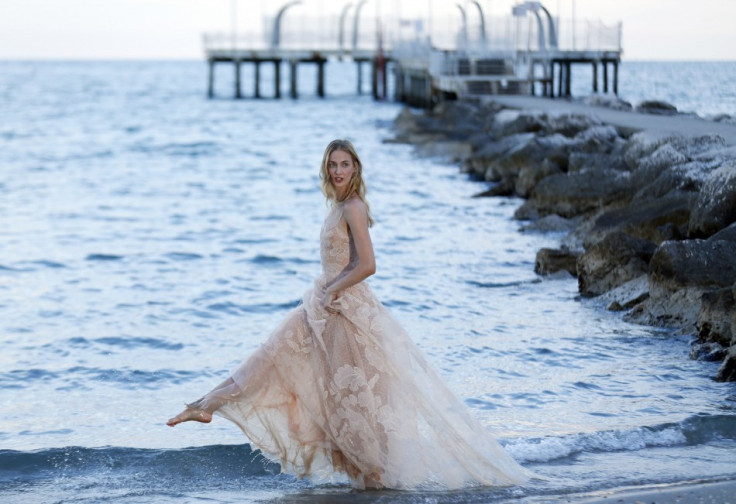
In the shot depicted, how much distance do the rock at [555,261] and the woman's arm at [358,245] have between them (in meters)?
6.60

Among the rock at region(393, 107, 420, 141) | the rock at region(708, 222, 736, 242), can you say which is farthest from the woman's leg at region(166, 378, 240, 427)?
the rock at region(393, 107, 420, 141)

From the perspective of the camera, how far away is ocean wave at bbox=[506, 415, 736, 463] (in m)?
6.01

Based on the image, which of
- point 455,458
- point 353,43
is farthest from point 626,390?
point 353,43

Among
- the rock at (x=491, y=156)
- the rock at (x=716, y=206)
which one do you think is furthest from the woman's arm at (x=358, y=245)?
the rock at (x=491, y=156)

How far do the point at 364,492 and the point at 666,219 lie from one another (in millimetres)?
6492

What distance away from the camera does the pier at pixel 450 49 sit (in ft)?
123

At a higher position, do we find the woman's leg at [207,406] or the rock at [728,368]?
the woman's leg at [207,406]

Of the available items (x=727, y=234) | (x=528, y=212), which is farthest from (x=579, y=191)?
(x=727, y=234)

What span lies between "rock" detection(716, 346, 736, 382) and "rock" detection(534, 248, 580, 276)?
13.1 feet

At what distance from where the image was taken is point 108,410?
7227mm

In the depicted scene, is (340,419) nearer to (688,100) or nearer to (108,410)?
(108,410)

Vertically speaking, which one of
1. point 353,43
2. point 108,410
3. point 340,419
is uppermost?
point 353,43

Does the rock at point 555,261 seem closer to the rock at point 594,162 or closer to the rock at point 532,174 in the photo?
the rock at point 594,162

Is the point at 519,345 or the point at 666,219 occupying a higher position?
the point at 666,219
